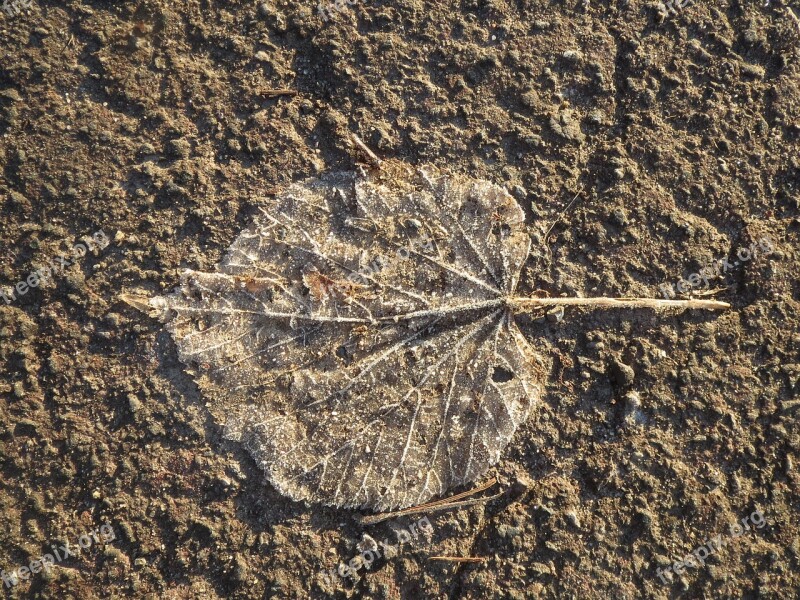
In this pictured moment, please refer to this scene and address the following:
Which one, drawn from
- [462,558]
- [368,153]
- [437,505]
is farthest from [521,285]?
[462,558]

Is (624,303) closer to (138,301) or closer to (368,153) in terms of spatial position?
(368,153)

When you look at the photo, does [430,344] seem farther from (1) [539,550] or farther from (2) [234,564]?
(2) [234,564]

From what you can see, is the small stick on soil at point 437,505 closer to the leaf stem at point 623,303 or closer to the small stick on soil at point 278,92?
the leaf stem at point 623,303

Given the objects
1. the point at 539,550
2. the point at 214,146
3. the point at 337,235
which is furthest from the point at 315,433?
the point at 214,146

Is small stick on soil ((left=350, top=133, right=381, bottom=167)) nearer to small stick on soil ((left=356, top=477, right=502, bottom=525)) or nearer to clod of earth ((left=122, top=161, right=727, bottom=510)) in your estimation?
clod of earth ((left=122, top=161, right=727, bottom=510))

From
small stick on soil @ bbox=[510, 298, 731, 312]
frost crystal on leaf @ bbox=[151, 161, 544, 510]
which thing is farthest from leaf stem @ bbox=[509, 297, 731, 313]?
frost crystal on leaf @ bbox=[151, 161, 544, 510]
